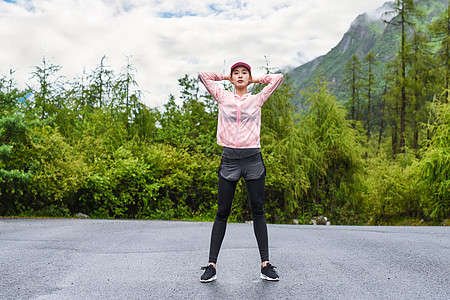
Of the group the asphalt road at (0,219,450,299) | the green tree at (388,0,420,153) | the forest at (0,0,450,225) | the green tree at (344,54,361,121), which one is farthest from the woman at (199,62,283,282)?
the green tree at (344,54,361,121)

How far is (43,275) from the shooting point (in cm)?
401

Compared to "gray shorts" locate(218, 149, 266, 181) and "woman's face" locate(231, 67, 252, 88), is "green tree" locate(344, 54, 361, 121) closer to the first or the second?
"woman's face" locate(231, 67, 252, 88)

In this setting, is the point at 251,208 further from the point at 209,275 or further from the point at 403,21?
the point at 403,21

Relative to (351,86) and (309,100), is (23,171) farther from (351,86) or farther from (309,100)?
(351,86)

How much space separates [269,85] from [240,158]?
82cm

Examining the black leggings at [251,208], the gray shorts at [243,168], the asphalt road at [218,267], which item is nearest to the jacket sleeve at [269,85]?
the gray shorts at [243,168]

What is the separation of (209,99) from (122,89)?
3952 mm

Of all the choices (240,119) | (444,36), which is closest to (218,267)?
(240,119)

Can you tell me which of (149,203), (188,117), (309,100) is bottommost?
(149,203)

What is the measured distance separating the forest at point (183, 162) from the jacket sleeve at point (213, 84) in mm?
6805

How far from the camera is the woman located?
3.77 metres

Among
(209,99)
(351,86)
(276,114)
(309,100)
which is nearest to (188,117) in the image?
(209,99)

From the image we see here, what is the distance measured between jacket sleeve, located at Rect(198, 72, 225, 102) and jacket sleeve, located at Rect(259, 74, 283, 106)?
396 millimetres

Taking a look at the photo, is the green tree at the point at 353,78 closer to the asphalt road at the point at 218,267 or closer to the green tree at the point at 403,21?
the green tree at the point at 403,21
